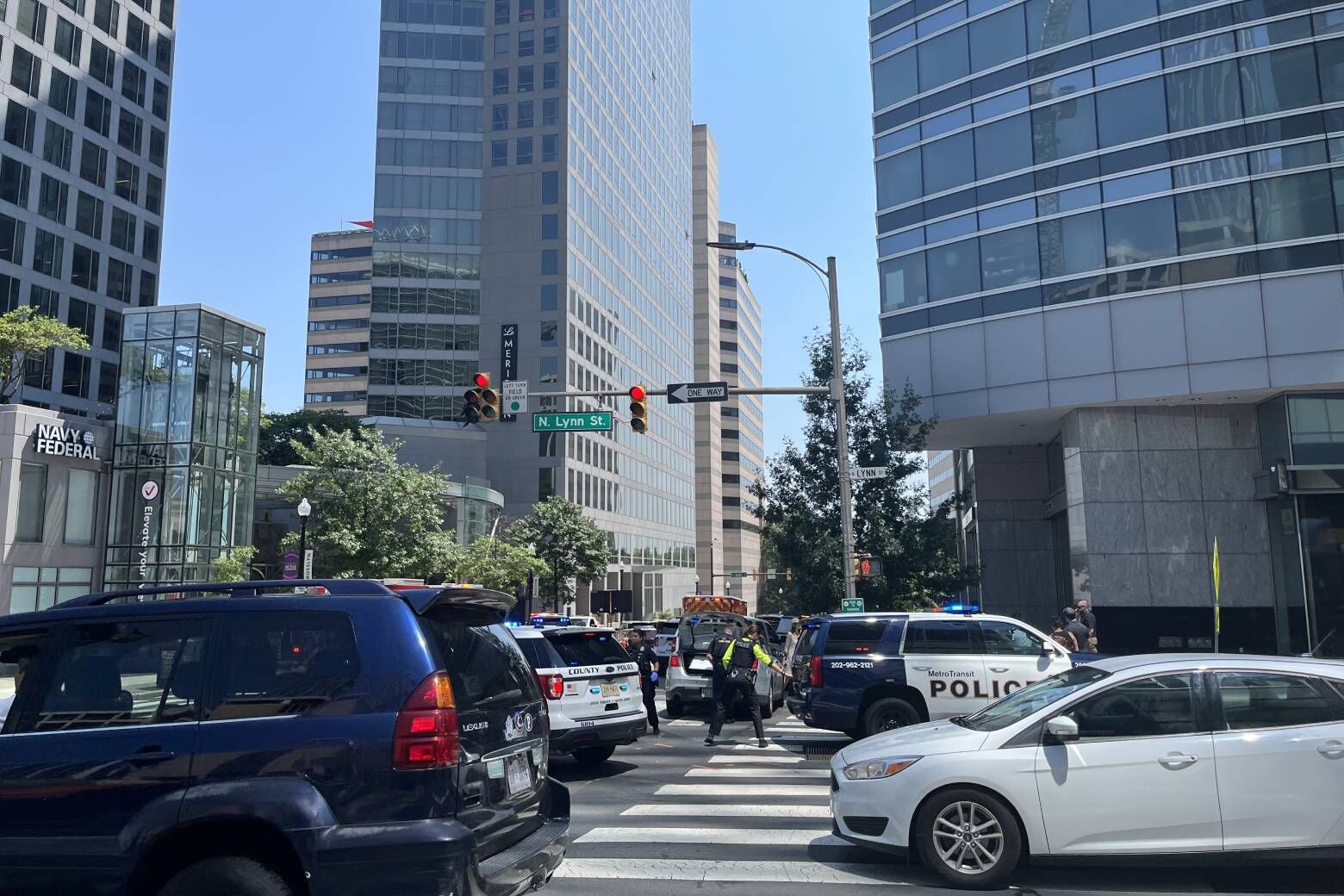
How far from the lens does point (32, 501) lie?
97.2 ft

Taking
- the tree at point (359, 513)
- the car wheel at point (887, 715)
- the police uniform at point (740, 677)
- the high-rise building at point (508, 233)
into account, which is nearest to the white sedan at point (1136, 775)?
the car wheel at point (887, 715)

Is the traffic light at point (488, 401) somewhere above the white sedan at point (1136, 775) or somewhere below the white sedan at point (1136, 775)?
above

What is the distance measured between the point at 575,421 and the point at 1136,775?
15536mm

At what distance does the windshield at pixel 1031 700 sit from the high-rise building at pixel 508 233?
182 feet

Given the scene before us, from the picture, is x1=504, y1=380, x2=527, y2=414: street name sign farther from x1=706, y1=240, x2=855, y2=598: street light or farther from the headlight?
the headlight

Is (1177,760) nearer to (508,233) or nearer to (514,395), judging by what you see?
(514,395)

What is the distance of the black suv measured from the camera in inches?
165

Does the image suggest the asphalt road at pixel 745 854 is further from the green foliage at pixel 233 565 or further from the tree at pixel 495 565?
the tree at pixel 495 565

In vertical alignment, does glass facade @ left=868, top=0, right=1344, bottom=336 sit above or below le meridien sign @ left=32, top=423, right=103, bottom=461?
above

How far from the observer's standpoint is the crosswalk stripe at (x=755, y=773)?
11.2 metres

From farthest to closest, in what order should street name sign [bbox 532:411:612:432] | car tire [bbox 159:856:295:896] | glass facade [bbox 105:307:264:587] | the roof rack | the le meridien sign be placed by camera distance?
glass facade [bbox 105:307:264:587], the le meridien sign, street name sign [bbox 532:411:612:432], the roof rack, car tire [bbox 159:856:295:896]

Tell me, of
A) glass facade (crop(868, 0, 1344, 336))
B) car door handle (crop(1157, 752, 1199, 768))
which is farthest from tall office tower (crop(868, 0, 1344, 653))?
car door handle (crop(1157, 752, 1199, 768))

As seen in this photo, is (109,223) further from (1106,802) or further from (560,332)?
(1106,802)

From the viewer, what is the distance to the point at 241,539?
115 ft
